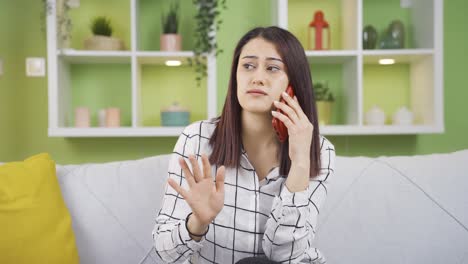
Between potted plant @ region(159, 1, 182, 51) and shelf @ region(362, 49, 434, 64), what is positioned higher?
potted plant @ region(159, 1, 182, 51)

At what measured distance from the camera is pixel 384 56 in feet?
9.73

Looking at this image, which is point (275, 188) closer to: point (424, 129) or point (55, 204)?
point (55, 204)

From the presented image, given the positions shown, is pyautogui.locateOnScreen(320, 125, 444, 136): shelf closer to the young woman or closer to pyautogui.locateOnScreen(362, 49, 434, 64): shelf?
pyautogui.locateOnScreen(362, 49, 434, 64): shelf

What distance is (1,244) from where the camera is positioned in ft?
5.02

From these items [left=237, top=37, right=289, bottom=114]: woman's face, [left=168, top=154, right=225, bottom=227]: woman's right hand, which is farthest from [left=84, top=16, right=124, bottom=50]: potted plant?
[left=168, top=154, right=225, bottom=227]: woman's right hand

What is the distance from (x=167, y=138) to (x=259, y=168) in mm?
1790

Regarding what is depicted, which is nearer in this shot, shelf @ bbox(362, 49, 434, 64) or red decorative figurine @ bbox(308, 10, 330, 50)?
shelf @ bbox(362, 49, 434, 64)

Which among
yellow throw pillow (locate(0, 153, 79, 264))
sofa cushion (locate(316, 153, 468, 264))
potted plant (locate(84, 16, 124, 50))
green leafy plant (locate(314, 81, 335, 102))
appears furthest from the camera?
green leafy plant (locate(314, 81, 335, 102))

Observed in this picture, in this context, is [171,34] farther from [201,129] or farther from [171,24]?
[201,129]

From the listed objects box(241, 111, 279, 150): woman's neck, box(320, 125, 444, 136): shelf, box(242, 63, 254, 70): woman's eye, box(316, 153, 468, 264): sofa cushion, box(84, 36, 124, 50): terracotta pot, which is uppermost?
box(84, 36, 124, 50): terracotta pot

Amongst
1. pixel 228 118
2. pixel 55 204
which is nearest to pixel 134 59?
pixel 55 204

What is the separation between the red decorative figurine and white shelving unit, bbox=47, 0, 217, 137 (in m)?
0.60

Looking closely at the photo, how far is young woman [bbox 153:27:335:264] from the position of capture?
1.31m

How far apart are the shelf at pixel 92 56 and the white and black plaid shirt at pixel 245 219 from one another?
1567 millimetres
